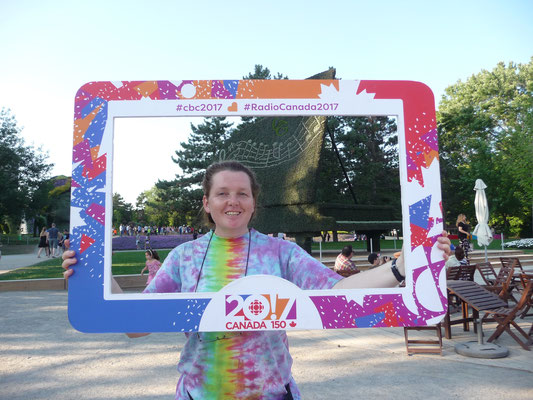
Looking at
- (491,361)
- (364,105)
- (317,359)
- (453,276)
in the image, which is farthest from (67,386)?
(453,276)

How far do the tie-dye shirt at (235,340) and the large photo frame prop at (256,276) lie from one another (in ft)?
0.27

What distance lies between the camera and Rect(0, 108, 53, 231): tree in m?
23.6

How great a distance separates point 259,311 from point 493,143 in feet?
126

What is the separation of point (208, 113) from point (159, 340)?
5.33 m

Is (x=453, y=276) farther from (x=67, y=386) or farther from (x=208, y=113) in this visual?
(x=208, y=113)

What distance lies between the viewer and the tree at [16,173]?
77.5 ft

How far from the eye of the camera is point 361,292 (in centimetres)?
141

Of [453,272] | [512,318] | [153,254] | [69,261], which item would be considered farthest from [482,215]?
[69,261]

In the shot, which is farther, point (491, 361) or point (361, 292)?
point (491, 361)

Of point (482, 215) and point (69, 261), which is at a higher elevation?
point (482, 215)

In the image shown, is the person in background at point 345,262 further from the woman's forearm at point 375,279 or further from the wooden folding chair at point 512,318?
the woman's forearm at point 375,279

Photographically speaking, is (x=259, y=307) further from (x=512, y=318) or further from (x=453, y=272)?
(x=453, y=272)

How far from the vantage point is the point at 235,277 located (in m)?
1.44

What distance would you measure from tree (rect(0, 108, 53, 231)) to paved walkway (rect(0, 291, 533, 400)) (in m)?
20.4
